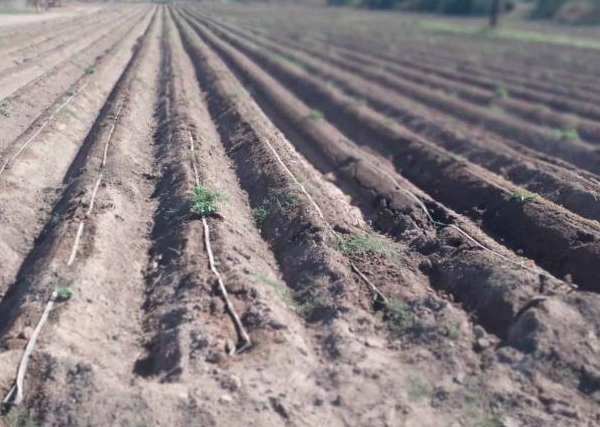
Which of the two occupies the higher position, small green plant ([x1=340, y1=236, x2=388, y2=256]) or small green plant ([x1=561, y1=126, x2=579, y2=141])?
small green plant ([x1=340, y1=236, x2=388, y2=256])

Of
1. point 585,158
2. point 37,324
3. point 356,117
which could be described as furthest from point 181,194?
point 585,158

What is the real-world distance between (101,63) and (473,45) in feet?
96.3

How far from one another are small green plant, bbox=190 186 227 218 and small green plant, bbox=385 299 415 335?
3.61 meters

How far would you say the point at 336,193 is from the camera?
14398mm

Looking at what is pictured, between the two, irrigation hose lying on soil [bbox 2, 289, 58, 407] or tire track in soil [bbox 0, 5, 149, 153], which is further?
tire track in soil [bbox 0, 5, 149, 153]

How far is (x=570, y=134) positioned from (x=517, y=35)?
39700mm

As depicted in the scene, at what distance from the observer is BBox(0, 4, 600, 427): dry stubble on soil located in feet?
23.7

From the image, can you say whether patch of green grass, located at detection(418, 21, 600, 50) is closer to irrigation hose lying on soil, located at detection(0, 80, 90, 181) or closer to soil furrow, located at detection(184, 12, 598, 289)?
soil furrow, located at detection(184, 12, 598, 289)

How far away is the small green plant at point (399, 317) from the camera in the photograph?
8.46m

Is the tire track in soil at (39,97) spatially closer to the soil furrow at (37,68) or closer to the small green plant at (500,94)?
the soil furrow at (37,68)

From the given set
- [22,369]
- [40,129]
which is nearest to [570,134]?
[40,129]

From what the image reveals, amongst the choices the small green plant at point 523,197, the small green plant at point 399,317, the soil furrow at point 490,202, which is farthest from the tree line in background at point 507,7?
the small green plant at point 399,317

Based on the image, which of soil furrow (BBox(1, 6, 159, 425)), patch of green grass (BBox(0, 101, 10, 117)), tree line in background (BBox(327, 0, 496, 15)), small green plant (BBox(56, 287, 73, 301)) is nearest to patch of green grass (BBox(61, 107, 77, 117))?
patch of green grass (BBox(0, 101, 10, 117))

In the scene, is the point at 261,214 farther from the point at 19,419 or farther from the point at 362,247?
the point at 19,419
